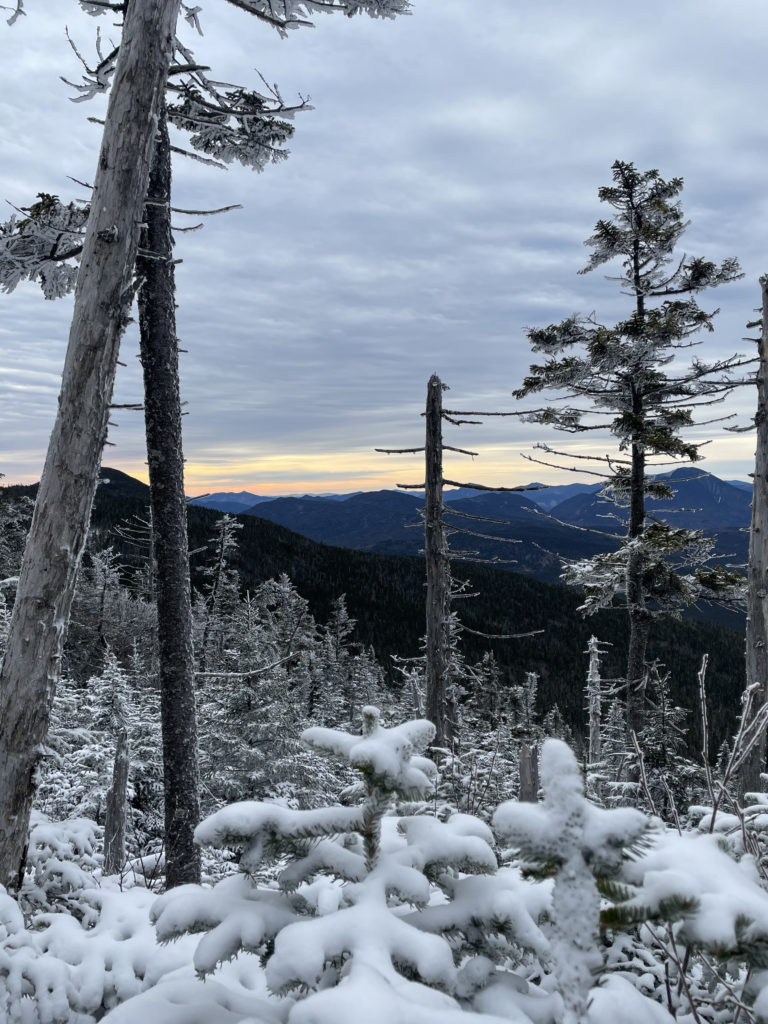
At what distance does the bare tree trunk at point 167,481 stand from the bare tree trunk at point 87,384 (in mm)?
1641

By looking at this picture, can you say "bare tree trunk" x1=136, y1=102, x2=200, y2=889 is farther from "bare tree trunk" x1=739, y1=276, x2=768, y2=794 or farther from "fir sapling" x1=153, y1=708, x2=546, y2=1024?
"bare tree trunk" x1=739, y1=276, x2=768, y2=794

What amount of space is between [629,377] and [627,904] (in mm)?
14487

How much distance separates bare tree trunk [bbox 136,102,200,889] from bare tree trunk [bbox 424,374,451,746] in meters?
6.55

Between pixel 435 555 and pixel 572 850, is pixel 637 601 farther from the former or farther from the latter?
pixel 572 850

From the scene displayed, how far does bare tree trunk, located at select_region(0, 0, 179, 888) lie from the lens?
14.6ft

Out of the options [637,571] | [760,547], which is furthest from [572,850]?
[637,571]

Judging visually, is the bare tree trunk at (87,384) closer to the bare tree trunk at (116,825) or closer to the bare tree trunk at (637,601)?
the bare tree trunk at (116,825)

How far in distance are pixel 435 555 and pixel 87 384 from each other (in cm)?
869

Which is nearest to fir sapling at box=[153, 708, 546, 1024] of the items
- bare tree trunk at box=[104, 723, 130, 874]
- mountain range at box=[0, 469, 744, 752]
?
bare tree trunk at box=[104, 723, 130, 874]

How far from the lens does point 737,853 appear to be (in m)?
2.12

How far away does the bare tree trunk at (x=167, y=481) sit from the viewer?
6352 mm

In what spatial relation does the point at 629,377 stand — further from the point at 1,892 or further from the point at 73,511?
the point at 1,892

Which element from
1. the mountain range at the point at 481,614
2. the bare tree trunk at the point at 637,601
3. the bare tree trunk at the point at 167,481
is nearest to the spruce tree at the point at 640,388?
the bare tree trunk at the point at 637,601

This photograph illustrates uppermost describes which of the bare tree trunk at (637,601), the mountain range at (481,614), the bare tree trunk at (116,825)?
the bare tree trunk at (637,601)
